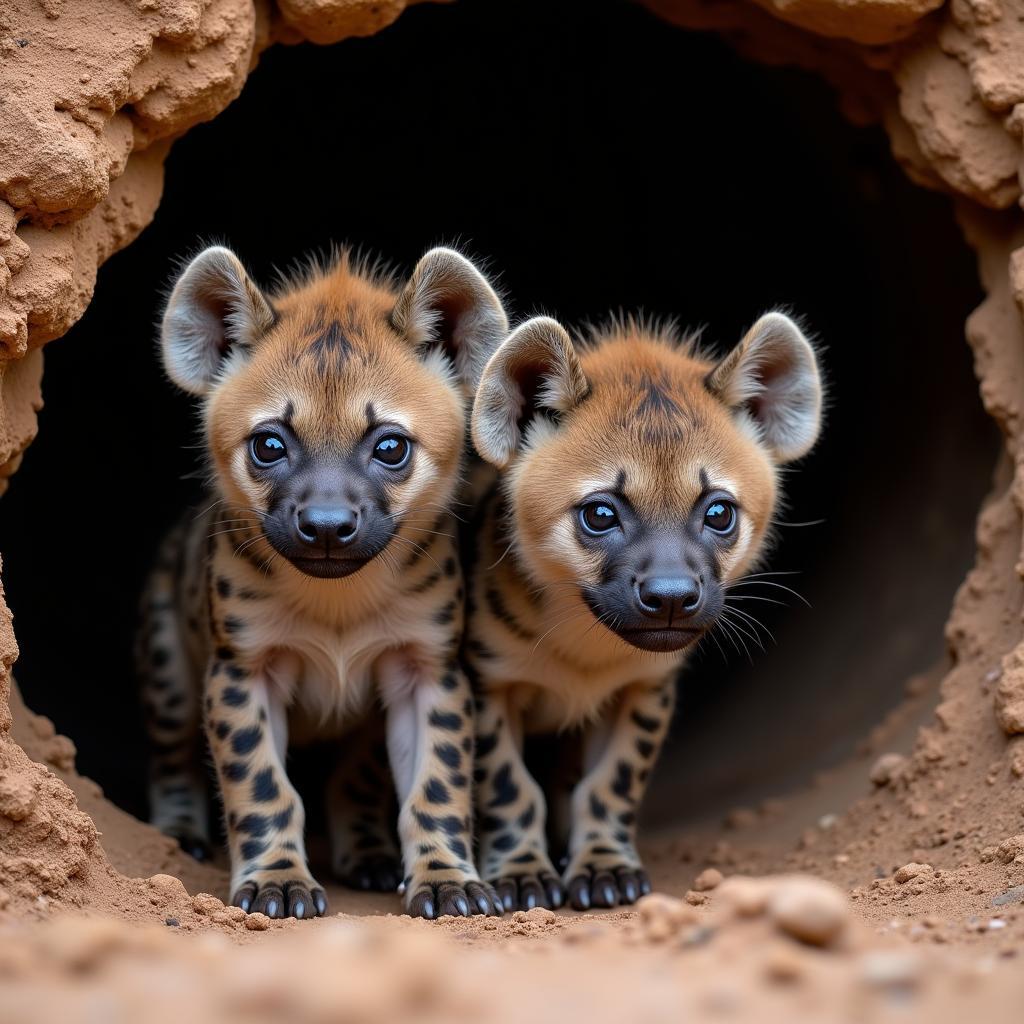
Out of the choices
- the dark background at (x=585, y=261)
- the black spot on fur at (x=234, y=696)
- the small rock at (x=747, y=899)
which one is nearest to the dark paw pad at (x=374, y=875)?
the black spot on fur at (x=234, y=696)

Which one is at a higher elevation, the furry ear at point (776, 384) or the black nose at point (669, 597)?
the furry ear at point (776, 384)

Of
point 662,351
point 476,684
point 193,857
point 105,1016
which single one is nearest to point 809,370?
point 662,351

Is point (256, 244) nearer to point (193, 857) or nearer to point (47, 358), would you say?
point (47, 358)

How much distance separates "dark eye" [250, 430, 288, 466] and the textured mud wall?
0.85m

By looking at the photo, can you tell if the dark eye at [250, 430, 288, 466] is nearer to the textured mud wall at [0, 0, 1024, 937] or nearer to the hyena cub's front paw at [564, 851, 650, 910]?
the textured mud wall at [0, 0, 1024, 937]

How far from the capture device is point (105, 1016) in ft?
8.25

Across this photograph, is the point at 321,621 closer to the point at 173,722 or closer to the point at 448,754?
the point at 448,754

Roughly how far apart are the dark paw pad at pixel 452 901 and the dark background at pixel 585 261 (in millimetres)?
3521

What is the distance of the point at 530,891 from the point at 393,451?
1.96 metres

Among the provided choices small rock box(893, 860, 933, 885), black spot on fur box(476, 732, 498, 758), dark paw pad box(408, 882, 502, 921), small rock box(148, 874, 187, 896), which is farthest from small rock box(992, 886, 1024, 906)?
small rock box(148, 874, 187, 896)

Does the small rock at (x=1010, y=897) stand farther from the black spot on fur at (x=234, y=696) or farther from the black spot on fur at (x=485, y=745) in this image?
the black spot on fur at (x=234, y=696)

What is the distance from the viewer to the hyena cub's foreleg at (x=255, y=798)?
17.0ft

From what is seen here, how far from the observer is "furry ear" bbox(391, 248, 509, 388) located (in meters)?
5.61

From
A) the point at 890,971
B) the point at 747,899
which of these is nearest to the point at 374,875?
the point at 747,899
